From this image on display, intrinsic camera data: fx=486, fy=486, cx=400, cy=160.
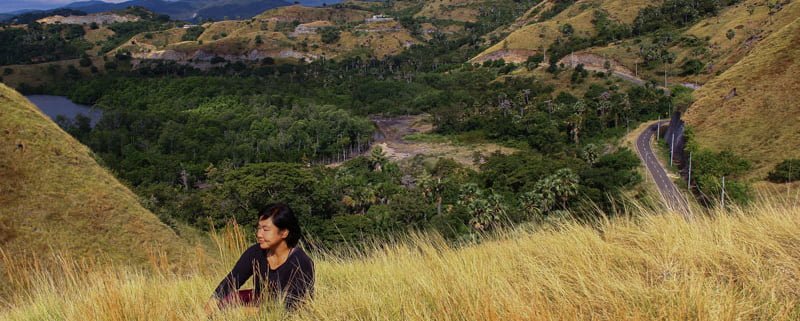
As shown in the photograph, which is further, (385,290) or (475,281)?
(385,290)

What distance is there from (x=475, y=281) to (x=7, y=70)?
137626 millimetres

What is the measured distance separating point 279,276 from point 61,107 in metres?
113

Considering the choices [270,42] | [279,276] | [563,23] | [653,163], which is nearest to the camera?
[279,276]

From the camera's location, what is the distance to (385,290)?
312 cm

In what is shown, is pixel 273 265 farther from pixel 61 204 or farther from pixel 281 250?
pixel 61 204

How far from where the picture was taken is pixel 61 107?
3748 inches

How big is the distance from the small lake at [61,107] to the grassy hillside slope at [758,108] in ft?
304

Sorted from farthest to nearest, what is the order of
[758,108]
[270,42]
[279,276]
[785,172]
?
[270,42] → [758,108] → [785,172] → [279,276]

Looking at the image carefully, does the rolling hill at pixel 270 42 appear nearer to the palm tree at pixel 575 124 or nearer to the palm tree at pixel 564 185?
the palm tree at pixel 575 124

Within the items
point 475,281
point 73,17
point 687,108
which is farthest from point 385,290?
point 73,17

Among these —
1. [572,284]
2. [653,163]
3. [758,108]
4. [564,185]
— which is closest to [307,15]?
[653,163]

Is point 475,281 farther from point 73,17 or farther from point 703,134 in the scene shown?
point 73,17

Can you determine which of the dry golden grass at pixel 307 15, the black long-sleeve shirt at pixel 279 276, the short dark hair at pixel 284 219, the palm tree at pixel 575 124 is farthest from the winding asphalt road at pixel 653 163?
the dry golden grass at pixel 307 15

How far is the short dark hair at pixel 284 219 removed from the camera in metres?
3.63
